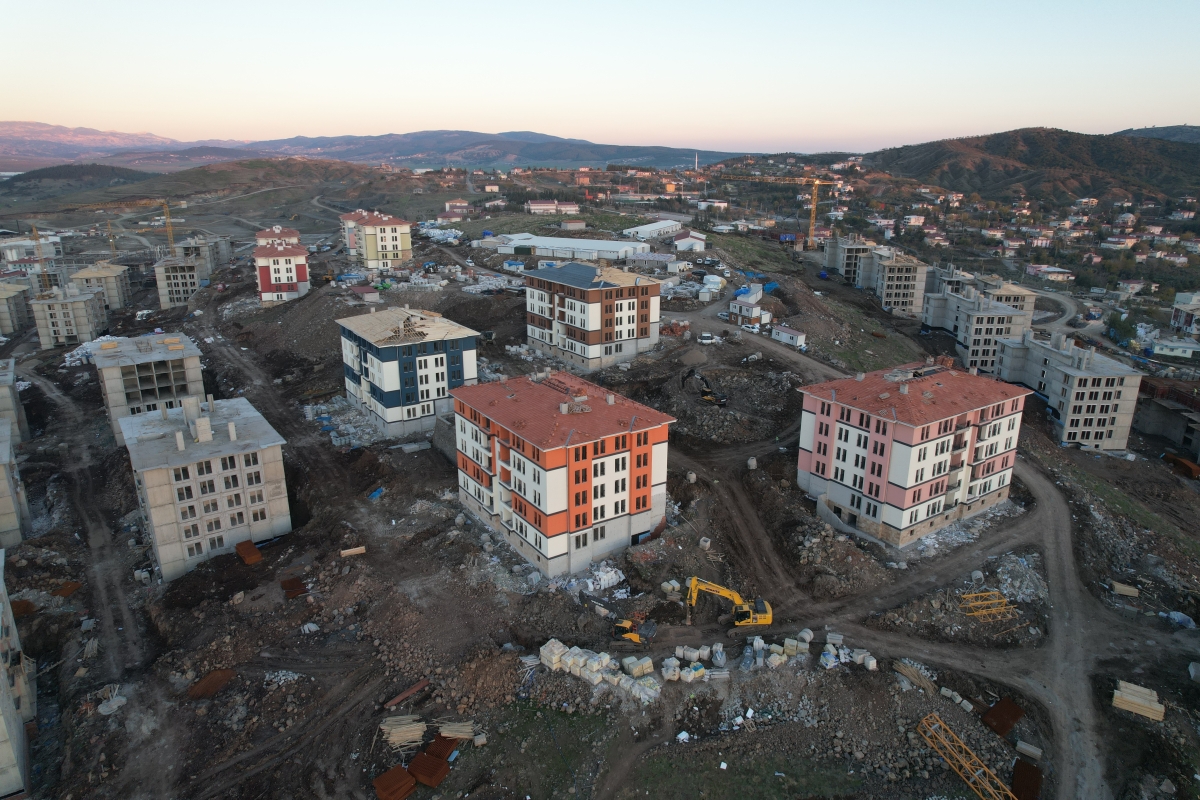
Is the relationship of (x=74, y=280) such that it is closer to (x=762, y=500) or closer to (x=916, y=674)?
(x=762, y=500)

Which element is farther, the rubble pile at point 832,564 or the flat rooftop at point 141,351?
the flat rooftop at point 141,351

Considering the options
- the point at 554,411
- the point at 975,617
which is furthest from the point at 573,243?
the point at 975,617

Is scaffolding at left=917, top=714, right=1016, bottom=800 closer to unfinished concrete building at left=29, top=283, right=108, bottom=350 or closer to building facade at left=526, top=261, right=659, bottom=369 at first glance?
building facade at left=526, top=261, right=659, bottom=369

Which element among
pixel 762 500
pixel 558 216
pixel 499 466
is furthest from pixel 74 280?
pixel 762 500

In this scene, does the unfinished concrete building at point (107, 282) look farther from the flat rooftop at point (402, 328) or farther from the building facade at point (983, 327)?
the building facade at point (983, 327)

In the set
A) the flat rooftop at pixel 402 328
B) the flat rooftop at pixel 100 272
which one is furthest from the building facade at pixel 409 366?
the flat rooftop at pixel 100 272

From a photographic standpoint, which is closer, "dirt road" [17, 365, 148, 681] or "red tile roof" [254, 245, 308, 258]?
"dirt road" [17, 365, 148, 681]

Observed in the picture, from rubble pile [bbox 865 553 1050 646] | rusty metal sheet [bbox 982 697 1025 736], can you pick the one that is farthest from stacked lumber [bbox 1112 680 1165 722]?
rusty metal sheet [bbox 982 697 1025 736]

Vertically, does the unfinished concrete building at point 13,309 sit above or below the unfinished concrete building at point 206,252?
below
